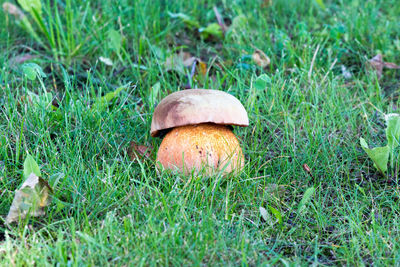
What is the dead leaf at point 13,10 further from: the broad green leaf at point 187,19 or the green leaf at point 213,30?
the green leaf at point 213,30

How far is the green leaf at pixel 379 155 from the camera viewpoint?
75.7 inches

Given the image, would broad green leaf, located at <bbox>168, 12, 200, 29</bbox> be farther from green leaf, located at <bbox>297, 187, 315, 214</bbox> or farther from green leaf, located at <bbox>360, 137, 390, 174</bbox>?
green leaf, located at <bbox>297, 187, 315, 214</bbox>

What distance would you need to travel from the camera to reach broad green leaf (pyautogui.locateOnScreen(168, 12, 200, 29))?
3.01 m

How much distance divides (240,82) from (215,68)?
43cm

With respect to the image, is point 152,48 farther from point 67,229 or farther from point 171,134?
point 67,229

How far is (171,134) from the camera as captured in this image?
1907 millimetres

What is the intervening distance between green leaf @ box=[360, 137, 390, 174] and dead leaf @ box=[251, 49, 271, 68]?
0.91 metres

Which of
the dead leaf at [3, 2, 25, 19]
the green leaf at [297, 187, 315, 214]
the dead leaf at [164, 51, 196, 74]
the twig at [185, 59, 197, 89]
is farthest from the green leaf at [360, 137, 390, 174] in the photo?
the dead leaf at [3, 2, 25, 19]

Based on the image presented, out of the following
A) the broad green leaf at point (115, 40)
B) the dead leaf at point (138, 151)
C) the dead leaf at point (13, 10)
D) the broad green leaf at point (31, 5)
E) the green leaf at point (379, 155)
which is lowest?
the green leaf at point (379, 155)

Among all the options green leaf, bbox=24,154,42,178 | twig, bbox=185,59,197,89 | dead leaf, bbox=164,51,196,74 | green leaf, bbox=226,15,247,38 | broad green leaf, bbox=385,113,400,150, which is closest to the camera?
green leaf, bbox=24,154,42,178

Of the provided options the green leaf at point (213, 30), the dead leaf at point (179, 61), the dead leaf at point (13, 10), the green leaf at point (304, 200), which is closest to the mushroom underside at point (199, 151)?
the green leaf at point (304, 200)

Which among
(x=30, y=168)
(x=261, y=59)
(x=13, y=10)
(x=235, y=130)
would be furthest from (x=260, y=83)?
(x=13, y=10)

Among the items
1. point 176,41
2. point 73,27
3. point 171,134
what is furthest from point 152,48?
point 171,134

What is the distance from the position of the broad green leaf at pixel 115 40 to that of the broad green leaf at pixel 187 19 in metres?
0.47
